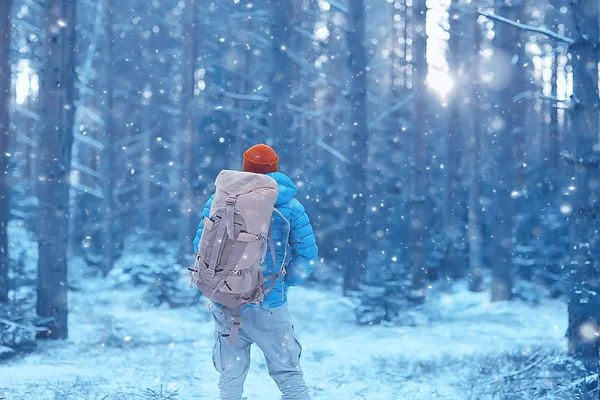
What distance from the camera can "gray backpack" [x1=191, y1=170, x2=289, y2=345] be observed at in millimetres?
3842

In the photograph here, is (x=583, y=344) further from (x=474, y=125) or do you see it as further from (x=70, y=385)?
(x=474, y=125)

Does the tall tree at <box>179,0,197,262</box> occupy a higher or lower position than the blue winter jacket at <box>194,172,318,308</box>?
higher

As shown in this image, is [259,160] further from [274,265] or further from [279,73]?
[279,73]

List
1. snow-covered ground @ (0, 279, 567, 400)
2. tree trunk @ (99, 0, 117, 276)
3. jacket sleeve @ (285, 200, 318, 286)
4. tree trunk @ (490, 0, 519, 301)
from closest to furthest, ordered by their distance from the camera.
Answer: jacket sleeve @ (285, 200, 318, 286) → snow-covered ground @ (0, 279, 567, 400) → tree trunk @ (490, 0, 519, 301) → tree trunk @ (99, 0, 117, 276)

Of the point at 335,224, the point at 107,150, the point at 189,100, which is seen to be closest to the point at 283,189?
the point at 189,100

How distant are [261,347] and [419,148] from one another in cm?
966

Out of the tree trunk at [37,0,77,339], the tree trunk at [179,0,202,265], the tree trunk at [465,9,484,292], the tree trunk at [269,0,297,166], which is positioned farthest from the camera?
the tree trunk at [465,9,484,292]

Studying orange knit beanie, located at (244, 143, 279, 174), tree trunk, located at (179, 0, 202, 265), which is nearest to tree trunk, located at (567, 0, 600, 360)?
orange knit beanie, located at (244, 143, 279, 174)

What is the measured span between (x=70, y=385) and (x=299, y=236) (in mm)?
3699

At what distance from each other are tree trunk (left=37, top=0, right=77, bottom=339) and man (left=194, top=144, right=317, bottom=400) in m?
5.32

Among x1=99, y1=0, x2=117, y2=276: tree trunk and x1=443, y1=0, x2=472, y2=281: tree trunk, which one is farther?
x1=99, y1=0, x2=117, y2=276: tree trunk

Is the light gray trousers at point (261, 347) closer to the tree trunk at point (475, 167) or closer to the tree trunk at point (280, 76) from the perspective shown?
the tree trunk at point (280, 76)

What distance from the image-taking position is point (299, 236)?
13.6ft

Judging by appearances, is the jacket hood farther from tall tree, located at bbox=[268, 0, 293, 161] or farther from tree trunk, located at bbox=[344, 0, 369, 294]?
tall tree, located at bbox=[268, 0, 293, 161]
